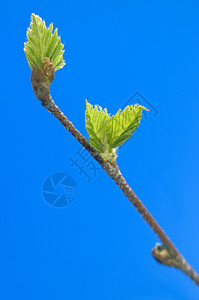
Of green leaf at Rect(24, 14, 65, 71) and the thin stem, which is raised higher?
green leaf at Rect(24, 14, 65, 71)

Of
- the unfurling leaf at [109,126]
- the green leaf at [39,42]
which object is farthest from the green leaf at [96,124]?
the green leaf at [39,42]

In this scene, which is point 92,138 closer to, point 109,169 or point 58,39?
point 109,169

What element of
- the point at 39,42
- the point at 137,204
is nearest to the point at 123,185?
the point at 137,204

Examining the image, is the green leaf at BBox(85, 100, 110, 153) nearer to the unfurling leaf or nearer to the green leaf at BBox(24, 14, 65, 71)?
the unfurling leaf

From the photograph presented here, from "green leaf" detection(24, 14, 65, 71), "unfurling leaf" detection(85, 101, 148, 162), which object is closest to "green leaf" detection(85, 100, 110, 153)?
"unfurling leaf" detection(85, 101, 148, 162)

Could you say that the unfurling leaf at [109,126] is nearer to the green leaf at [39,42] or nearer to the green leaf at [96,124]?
the green leaf at [96,124]

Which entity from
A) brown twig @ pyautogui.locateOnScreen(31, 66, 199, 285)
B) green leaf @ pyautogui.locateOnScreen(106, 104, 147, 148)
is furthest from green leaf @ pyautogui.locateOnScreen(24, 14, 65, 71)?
green leaf @ pyautogui.locateOnScreen(106, 104, 147, 148)
